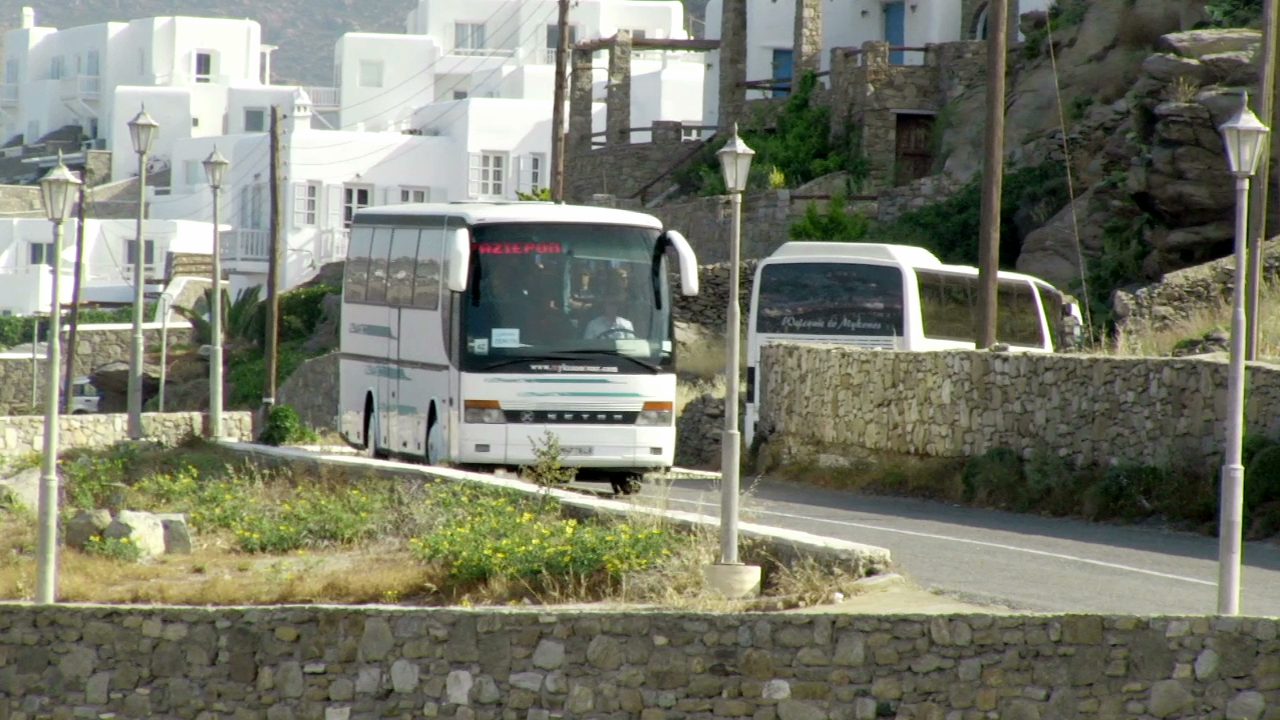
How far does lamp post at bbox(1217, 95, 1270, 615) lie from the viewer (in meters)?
12.3

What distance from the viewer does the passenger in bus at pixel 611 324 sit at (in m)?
21.8

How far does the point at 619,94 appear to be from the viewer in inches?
2216

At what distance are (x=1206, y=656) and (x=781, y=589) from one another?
137 inches

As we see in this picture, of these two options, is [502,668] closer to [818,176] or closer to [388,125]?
[818,176]

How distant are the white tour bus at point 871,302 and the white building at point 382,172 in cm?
4172

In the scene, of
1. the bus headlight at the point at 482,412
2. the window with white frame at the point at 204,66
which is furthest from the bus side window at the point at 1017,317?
the window with white frame at the point at 204,66

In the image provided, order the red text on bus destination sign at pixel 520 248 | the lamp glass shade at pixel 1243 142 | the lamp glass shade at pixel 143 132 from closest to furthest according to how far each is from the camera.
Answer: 1. the lamp glass shade at pixel 1243 142
2. the red text on bus destination sign at pixel 520 248
3. the lamp glass shade at pixel 143 132

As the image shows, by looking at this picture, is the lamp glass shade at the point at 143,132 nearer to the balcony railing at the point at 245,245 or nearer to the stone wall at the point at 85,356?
the stone wall at the point at 85,356

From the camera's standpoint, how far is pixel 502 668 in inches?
542

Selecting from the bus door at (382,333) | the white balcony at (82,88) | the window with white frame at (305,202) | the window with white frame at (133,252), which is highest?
the white balcony at (82,88)

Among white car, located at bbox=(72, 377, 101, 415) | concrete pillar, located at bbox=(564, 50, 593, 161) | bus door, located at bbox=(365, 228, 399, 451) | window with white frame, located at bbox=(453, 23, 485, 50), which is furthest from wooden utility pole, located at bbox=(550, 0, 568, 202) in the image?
window with white frame, located at bbox=(453, 23, 485, 50)

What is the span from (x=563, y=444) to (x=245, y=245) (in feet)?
174

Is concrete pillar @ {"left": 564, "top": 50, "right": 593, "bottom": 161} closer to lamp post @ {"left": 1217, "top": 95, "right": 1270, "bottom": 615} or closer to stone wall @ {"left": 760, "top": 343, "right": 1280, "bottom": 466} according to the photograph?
stone wall @ {"left": 760, "top": 343, "right": 1280, "bottom": 466}

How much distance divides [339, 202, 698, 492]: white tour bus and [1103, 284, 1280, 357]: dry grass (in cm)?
600
